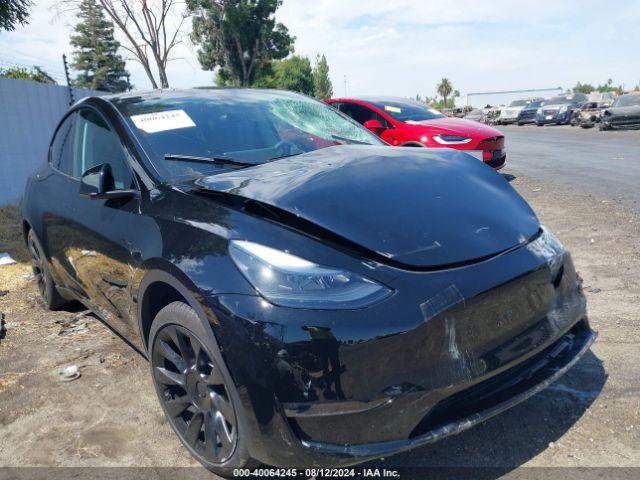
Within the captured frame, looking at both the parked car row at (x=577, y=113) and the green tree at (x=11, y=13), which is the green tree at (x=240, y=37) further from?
the green tree at (x=11, y=13)

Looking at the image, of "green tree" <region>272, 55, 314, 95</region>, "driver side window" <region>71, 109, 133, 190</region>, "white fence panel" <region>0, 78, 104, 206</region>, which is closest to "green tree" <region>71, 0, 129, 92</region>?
"green tree" <region>272, 55, 314, 95</region>

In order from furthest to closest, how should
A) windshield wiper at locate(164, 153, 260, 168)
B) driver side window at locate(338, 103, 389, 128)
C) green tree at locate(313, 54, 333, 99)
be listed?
1. green tree at locate(313, 54, 333, 99)
2. driver side window at locate(338, 103, 389, 128)
3. windshield wiper at locate(164, 153, 260, 168)

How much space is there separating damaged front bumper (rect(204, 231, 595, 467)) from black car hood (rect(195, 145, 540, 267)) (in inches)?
5.6

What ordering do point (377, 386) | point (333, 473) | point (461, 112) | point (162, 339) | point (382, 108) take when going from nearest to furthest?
point (377, 386) < point (333, 473) < point (162, 339) < point (382, 108) < point (461, 112)

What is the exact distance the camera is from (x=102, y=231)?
2768mm

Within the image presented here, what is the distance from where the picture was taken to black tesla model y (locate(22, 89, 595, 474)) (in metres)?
1.75

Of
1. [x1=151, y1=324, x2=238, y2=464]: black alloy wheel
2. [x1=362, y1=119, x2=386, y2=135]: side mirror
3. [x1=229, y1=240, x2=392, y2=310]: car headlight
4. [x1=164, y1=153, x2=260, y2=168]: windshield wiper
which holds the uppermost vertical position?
[x1=164, y1=153, x2=260, y2=168]: windshield wiper

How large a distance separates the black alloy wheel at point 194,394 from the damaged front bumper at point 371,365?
0.19 metres

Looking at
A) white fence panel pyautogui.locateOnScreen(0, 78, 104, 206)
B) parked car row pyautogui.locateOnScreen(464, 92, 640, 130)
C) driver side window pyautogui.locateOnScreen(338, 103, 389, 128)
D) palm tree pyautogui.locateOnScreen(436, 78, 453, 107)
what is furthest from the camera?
palm tree pyautogui.locateOnScreen(436, 78, 453, 107)

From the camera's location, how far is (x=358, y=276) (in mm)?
1852

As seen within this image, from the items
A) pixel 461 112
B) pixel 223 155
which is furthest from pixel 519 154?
pixel 461 112

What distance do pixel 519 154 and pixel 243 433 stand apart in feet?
43.8

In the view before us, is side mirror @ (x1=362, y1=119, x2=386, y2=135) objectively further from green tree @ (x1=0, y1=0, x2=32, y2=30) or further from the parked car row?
the parked car row

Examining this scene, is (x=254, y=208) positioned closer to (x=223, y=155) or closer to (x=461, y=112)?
(x=223, y=155)
